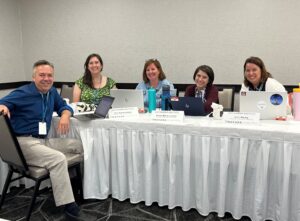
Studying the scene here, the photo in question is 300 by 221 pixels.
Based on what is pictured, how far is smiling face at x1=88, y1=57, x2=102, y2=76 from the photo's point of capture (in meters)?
3.32

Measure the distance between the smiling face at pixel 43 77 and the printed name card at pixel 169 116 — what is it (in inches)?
35.9

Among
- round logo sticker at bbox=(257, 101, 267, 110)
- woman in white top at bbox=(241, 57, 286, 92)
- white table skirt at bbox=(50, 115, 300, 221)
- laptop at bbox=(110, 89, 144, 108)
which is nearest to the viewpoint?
white table skirt at bbox=(50, 115, 300, 221)

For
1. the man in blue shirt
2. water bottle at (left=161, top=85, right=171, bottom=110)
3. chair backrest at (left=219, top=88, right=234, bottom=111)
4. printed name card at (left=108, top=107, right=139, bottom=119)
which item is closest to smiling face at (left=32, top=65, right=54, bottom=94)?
the man in blue shirt

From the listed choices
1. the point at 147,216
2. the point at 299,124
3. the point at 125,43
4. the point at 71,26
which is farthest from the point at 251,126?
the point at 71,26

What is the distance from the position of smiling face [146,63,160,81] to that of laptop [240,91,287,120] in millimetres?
1185

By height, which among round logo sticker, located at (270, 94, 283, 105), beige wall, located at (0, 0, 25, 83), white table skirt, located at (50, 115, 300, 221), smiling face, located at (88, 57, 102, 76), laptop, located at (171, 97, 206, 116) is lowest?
white table skirt, located at (50, 115, 300, 221)

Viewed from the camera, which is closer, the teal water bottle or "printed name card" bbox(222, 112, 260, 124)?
"printed name card" bbox(222, 112, 260, 124)

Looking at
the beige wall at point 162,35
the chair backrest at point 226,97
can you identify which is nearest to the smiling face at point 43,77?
the chair backrest at point 226,97

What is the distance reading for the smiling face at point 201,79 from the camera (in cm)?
287

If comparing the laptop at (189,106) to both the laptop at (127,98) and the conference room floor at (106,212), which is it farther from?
the conference room floor at (106,212)

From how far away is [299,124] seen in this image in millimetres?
2098

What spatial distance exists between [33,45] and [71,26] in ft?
2.96

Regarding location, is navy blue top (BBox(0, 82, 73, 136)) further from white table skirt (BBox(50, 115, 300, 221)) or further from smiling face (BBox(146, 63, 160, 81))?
smiling face (BBox(146, 63, 160, 81))

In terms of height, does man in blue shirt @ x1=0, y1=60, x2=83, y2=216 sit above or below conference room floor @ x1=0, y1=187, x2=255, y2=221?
above
